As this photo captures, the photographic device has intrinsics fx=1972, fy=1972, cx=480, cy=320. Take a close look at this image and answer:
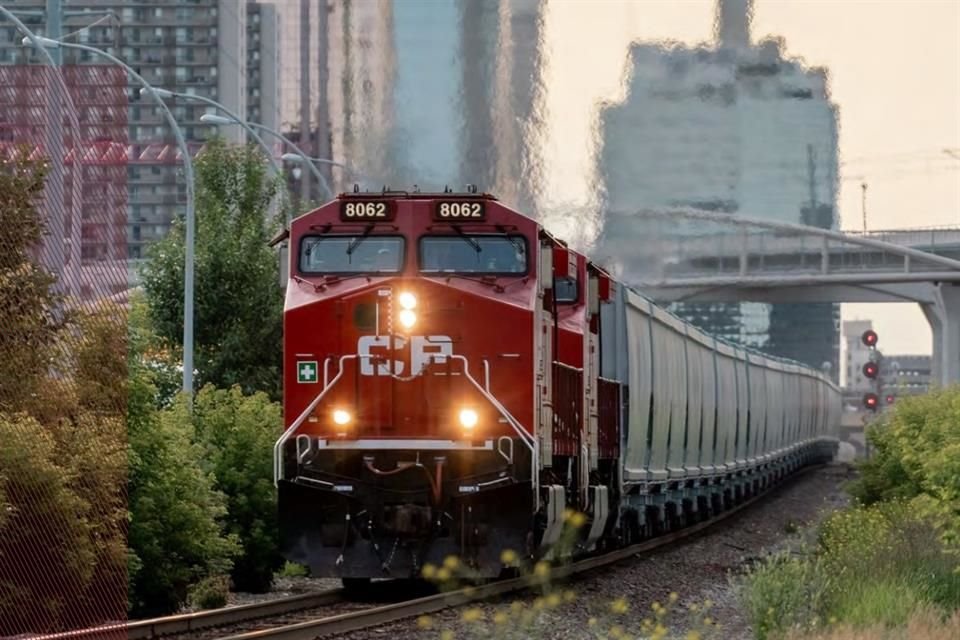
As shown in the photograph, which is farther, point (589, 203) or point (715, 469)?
point (589, 203)

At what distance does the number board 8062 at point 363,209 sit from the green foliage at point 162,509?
2.59 meters

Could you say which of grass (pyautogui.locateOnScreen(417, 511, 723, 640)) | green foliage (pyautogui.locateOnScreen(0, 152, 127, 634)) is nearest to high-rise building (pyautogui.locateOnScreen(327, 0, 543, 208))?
grass (pyautogui.locateOnScreen(417, 511, 723, 640))

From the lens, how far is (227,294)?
36938mm

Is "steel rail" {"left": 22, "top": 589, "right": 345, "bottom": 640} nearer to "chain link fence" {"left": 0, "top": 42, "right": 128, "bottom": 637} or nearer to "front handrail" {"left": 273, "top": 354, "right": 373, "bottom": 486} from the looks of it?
"chain link fence" {"left": 0, "top": 42, "right": 128, "bottom": 637}

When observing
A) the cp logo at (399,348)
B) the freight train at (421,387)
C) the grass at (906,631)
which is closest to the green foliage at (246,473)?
the freight train at (421,387)

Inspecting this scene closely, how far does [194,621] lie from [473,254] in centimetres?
502

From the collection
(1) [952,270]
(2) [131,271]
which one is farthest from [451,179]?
(1) [952,270]

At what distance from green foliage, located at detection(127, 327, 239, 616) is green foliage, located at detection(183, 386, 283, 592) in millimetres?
→ 2939

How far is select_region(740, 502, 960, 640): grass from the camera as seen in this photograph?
15523mm

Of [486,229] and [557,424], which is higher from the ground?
[486,229]

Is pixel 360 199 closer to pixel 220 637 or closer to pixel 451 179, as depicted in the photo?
pixel 220 637

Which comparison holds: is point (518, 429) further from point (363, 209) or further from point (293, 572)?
point (293, 572)

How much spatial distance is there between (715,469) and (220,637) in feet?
73.7

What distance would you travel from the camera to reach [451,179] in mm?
41562
